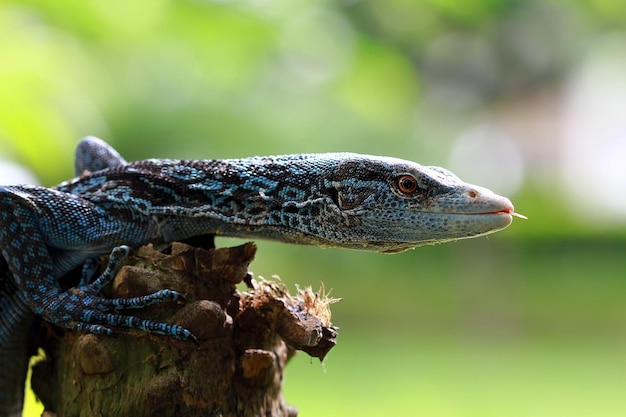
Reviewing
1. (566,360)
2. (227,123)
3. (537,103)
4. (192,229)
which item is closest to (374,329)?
(566,360)

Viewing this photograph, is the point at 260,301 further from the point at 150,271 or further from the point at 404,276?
the point at 404,276

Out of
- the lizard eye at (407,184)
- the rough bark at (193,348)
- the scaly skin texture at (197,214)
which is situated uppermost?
the lizard eye at (407,184)

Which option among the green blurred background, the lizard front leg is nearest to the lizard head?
the lizard front leg

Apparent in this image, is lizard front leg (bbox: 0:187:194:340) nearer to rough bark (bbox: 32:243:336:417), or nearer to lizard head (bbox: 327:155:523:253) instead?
rough bark (bbox: 32:243:336:417)

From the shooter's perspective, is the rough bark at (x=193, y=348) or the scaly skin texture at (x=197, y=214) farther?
the scaly skin texture at (x=197, y=214)

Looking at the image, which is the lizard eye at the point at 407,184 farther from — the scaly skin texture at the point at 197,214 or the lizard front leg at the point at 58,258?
the lizard front leg at the point at 58,258

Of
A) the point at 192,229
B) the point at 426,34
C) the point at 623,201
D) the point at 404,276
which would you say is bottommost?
the point at 192,229

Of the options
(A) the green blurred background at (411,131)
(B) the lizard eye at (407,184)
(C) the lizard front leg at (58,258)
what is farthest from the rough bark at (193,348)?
(A) the green blurred background at (411,131)
